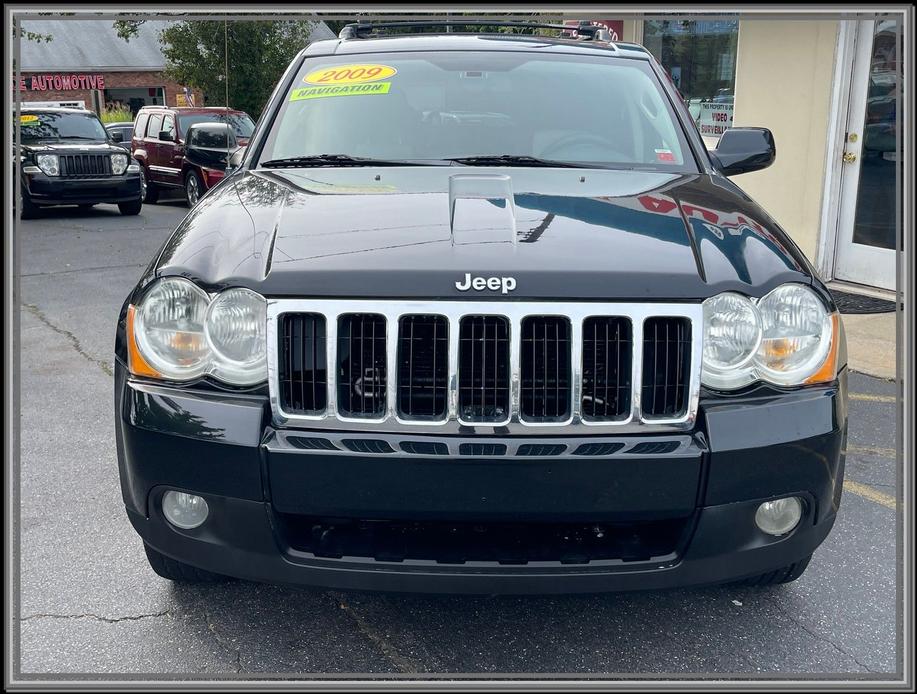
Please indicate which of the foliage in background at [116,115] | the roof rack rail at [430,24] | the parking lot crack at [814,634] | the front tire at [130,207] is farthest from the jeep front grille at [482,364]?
the foliage in background at [116,115]

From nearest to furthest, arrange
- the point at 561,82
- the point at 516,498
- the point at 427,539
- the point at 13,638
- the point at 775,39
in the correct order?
the point at 516,498 < the point at 427,539 < the point at 13,638 < the point at 561,82 < the point at 775,39

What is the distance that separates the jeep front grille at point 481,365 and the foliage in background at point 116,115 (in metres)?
39.3

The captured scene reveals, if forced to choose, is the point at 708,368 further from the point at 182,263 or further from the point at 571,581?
the point at 182,263

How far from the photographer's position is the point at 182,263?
8.24 feet

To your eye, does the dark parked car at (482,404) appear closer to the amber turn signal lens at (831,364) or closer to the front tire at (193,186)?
the amber turn signal lens at (831,364)

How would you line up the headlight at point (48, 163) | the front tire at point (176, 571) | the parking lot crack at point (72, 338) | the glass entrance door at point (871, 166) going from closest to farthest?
the front tire at point (176, 571) → the parking lot crack at point (72, 338) → the glass entrance door at point (871, 166) → the headlight at point (48, 163)

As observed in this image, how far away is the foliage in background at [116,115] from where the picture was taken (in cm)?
3909

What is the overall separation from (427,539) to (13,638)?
131cm

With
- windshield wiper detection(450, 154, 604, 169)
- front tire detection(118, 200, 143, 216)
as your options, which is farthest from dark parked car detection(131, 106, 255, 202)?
windshield wiper detection(450, 154, 604, 169)

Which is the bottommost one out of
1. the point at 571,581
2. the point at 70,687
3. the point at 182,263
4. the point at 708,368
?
the point at 70,687

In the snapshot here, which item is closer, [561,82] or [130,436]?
[130,436]

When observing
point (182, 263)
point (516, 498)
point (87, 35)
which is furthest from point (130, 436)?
point (87, 35)

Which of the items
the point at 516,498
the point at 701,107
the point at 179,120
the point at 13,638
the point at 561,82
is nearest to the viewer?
the point at 516,498

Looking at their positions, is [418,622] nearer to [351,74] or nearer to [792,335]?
[792,335]
